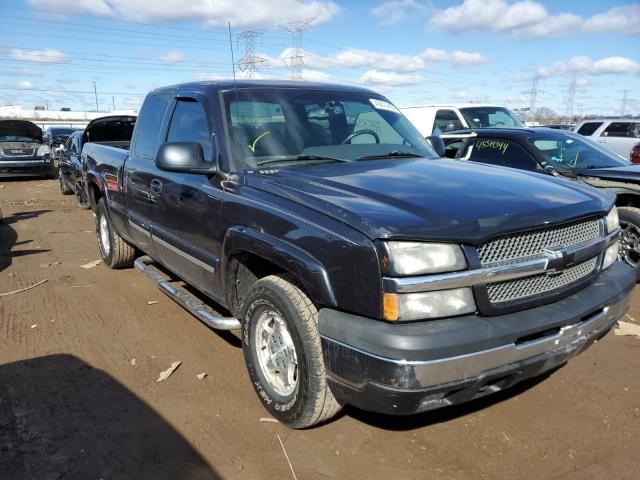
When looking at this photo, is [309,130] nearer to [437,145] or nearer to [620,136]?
[437,145]

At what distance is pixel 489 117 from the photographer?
12516 mm

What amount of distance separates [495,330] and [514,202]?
2.34 feet

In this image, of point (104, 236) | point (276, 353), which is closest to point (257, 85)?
point (276, 353)

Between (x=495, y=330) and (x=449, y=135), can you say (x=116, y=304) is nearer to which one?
(x=495, y=330)

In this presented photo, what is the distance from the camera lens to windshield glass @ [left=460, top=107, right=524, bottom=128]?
12305 millimetres

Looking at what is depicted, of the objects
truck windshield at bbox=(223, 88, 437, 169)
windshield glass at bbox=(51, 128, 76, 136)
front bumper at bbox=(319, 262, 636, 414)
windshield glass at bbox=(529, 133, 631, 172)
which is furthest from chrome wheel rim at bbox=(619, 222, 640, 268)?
windshield glass at bbox=(51, 128, 76, 136)

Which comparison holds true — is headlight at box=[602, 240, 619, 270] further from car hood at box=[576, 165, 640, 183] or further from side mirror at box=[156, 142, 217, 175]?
car hood at box=[576, 165, 640, 183]

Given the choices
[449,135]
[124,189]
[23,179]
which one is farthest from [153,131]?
[23,179]

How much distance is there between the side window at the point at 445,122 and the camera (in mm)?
12328

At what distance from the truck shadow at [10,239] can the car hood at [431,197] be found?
5185 millimetres

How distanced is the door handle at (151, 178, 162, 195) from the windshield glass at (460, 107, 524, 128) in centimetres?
944

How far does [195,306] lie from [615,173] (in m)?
4.87

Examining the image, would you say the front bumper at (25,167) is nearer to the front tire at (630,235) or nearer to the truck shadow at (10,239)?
the truck shadow at (10,239)

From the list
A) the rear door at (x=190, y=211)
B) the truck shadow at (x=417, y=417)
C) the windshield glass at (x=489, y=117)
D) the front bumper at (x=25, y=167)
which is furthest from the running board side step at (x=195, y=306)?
the front bumper at (x=25, y=167)
